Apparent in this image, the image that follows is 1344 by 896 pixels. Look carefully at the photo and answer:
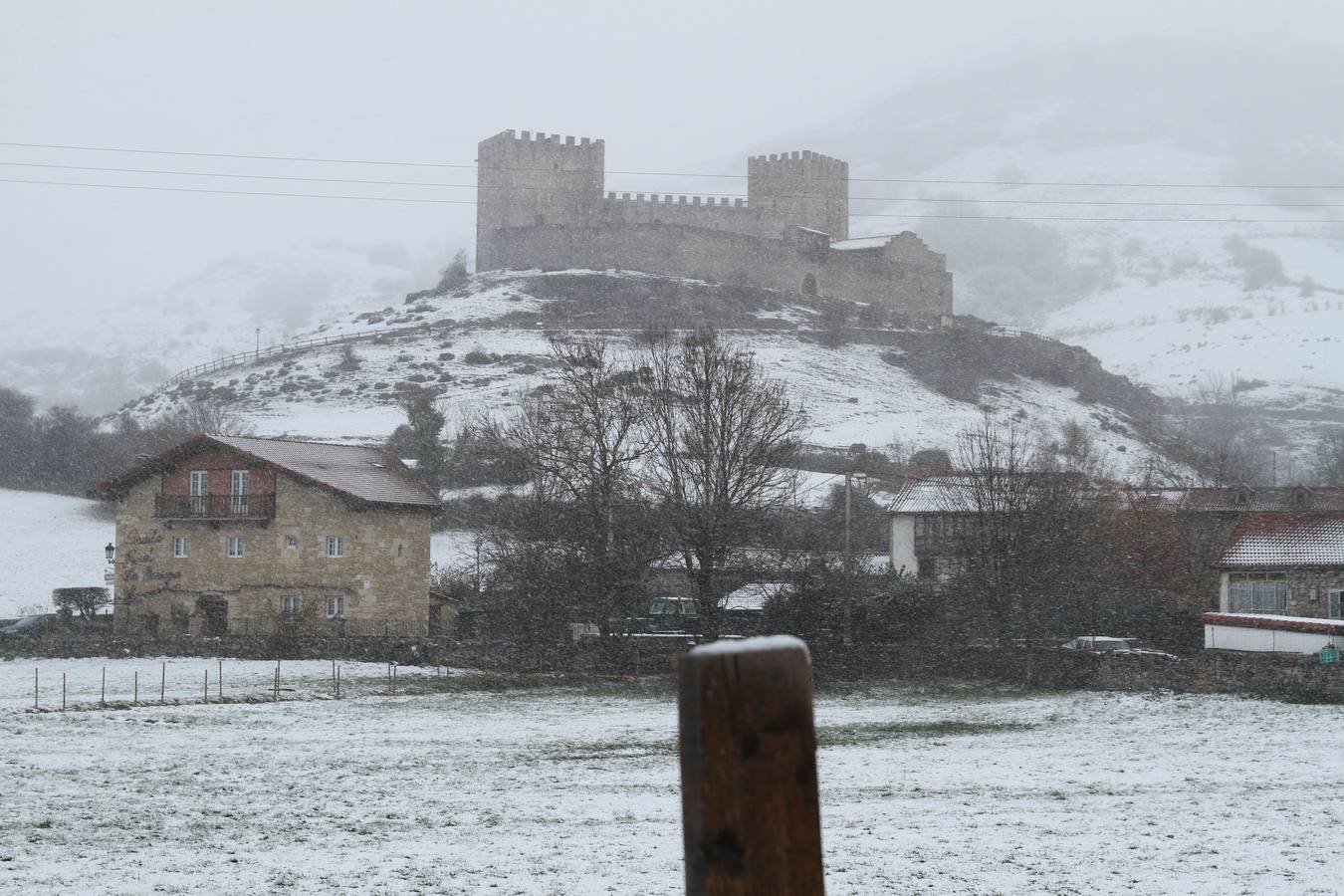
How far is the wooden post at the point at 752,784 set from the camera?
2.20 meters

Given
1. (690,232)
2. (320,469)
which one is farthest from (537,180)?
(320,469)

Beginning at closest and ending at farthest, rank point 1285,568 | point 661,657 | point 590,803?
1. point 590,803
2. point 661,657
3. point 1285,568

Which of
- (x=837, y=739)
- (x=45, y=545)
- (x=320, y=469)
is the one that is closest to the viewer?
(x=837, y=739)

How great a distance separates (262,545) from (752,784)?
1588 inches

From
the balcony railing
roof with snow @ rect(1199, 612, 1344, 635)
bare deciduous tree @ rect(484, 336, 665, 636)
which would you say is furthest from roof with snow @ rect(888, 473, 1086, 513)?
the balcony railing

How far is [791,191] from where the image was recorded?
4658 inches

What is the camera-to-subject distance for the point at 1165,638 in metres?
36.8

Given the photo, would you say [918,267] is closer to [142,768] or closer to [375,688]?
[375,688]

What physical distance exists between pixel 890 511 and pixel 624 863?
37419 mm

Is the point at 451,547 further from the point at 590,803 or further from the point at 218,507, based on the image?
the point at 590,803

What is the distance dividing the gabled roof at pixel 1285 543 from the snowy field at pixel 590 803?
15512mm

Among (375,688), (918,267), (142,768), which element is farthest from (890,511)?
(918,267)

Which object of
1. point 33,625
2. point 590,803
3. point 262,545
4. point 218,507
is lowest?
point 590,803

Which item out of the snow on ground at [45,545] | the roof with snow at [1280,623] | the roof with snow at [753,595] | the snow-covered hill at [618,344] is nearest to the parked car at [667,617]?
the roof with snow at [753,595]
